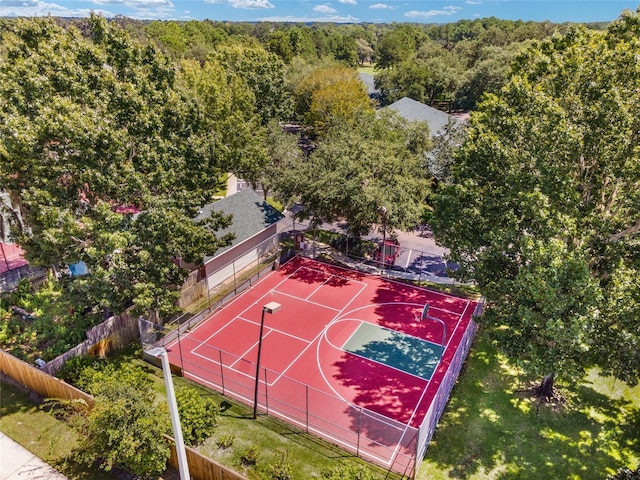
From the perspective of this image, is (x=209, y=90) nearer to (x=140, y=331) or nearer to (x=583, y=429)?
(x=140, y=331)

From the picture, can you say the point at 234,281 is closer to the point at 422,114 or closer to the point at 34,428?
the point at 34,428

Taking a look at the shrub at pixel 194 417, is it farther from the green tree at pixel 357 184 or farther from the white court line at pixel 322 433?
the green tree at pixel 357 184

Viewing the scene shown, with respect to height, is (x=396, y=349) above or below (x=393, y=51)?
below

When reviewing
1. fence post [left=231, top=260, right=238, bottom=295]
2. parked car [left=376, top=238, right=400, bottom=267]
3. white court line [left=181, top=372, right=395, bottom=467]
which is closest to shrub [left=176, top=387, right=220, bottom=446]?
white court line [left=181, top=372, right=395, bottom=467]

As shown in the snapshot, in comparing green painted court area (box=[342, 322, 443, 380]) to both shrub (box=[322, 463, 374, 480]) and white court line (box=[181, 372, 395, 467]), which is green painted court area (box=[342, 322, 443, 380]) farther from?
shrub (box=[322, 463, 374, 480])

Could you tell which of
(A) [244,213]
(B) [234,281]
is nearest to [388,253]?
(A) [244,213]

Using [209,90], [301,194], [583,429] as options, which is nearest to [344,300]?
[301,194]
